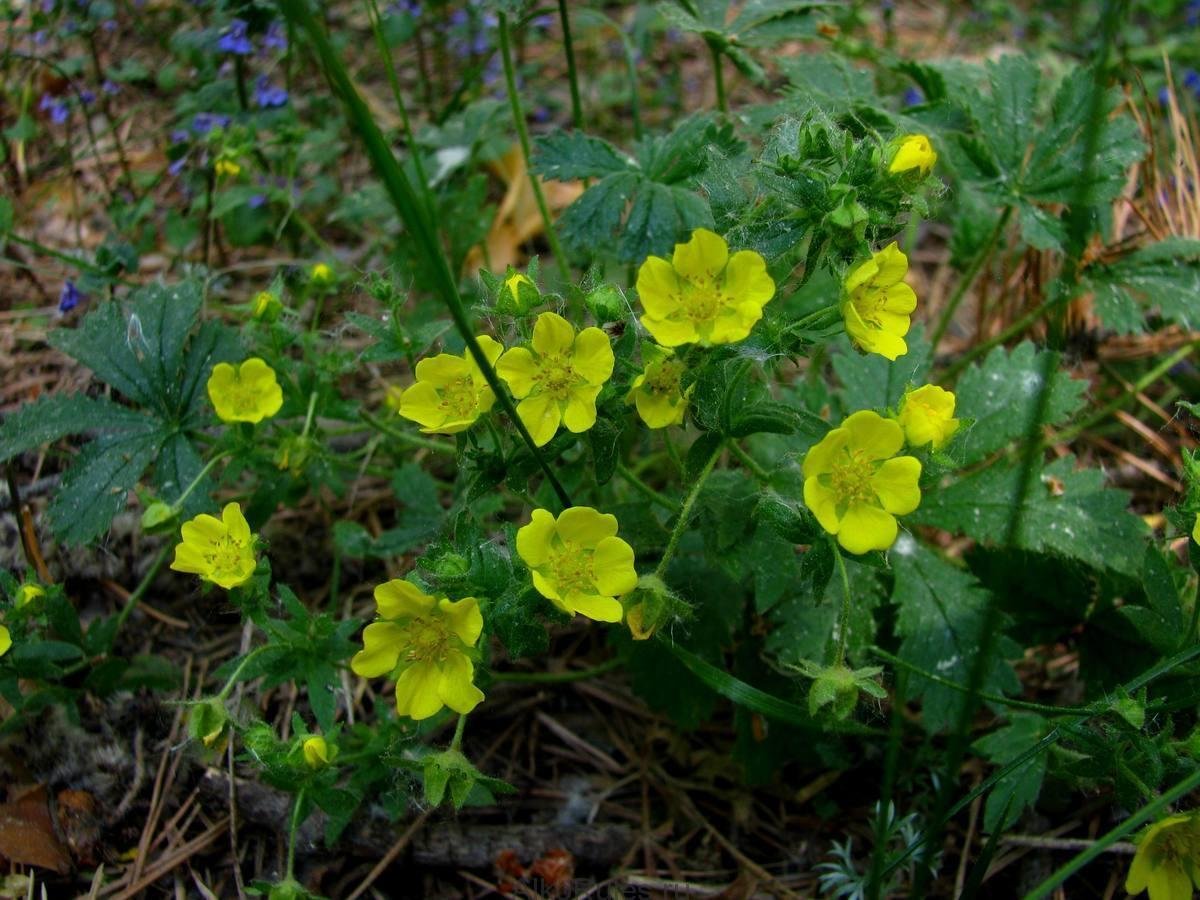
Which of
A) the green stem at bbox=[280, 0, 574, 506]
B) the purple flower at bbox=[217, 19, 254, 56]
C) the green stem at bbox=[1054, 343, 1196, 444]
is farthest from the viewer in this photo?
the purple flower at bbox=[217, 19, 254, 56]

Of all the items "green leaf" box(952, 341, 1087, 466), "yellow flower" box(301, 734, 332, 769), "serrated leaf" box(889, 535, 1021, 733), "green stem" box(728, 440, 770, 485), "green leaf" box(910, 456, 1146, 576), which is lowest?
"serrated leaf" box(889, 535, 1021, 733)

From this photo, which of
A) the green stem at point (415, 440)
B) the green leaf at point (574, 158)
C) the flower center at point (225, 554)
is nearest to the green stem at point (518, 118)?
the green leaf at point (574, 158)

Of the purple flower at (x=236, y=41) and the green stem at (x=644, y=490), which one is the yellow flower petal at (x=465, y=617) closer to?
the green stem at (x=644, y=490)

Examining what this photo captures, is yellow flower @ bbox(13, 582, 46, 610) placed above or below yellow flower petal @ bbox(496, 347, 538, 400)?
below

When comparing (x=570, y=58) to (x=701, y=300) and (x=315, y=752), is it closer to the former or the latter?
(x=701, y=300)

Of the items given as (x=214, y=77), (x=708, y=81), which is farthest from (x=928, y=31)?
(x=214, y=77)

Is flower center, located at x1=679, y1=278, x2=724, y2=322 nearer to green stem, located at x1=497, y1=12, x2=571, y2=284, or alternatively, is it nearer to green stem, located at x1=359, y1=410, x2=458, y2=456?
green stem, located at x1=359, y1=410, x2=458, y2=456

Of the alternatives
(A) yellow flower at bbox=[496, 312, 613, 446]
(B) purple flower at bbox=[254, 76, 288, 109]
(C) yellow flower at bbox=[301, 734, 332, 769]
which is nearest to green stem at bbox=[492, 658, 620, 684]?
(C) yellow flower at bbox=[301, 734, 332, 769]
